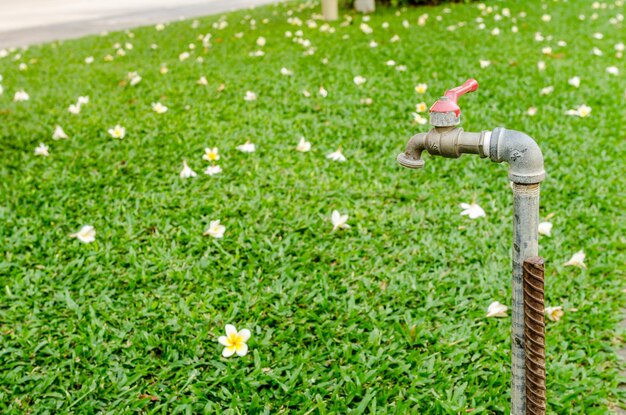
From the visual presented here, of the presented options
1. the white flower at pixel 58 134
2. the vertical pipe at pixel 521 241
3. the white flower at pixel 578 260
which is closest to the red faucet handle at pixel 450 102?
the vertical pipe at pixel 521 241

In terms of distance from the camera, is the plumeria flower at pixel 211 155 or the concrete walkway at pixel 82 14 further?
the concrete walkway at pixel 82 14

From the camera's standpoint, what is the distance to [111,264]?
266 cm

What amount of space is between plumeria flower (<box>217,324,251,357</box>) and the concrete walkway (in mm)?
7521

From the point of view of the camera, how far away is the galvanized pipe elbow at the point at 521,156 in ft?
4.29

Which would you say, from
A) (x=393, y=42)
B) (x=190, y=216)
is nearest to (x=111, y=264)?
(x=190, y=216)

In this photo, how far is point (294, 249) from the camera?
9.03 ft

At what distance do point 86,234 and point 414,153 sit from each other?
1.87m

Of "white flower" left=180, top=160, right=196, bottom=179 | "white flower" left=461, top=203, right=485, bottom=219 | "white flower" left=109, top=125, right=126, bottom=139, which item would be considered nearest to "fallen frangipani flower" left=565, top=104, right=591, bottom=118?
"white flower" left=461, top=203, right=485, bottom=219

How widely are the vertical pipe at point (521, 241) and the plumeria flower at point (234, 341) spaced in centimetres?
98

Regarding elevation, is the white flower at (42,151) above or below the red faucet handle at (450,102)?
below

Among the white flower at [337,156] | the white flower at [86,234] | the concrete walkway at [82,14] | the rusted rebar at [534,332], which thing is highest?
the rusted rebar at [534,332]

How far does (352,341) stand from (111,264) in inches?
45.2

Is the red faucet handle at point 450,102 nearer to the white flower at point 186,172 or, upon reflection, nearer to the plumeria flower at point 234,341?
the plumeria flower at point 234,341

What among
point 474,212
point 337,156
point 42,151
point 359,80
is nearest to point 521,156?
point 474,212
